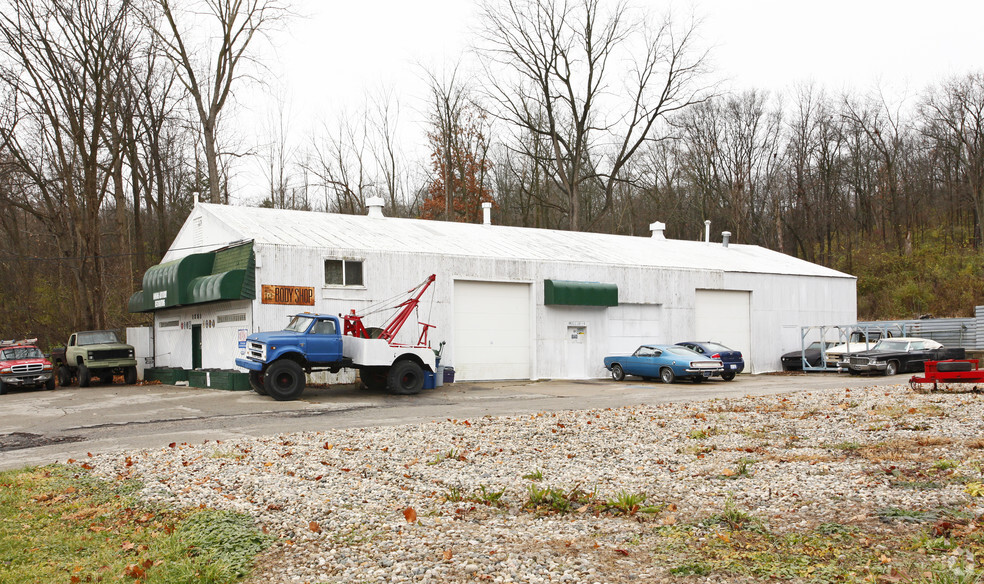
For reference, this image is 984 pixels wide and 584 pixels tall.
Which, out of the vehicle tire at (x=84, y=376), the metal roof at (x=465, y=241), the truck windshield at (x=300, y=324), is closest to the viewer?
A: the truck windshield at (x=300, y=324)

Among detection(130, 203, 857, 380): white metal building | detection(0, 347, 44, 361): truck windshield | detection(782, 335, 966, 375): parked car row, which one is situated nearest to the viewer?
detection(130, 203, 857, 380): white metal building

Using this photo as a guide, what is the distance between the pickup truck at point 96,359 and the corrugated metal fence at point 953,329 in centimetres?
3022

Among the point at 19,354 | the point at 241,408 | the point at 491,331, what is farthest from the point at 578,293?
the point at 19,354

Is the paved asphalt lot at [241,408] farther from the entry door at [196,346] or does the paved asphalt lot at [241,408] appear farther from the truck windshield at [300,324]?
the truck windshield at [300,324]

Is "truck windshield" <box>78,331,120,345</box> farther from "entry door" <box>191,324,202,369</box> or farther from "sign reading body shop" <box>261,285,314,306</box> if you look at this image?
"sign reading body shop" <box>261,285,314,306</box>

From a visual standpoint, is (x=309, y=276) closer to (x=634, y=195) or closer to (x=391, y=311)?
(x=391, y=311)

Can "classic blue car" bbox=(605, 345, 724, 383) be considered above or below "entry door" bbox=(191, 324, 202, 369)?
below

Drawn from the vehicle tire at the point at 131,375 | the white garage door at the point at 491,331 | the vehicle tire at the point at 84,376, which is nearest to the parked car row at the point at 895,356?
the white garage door at the point at 491,331

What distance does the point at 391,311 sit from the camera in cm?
2536

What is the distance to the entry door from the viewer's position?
27.3 m

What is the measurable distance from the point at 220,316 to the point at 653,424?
1671 cm

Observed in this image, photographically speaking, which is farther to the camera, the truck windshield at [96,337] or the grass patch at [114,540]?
the truck windshield at [96,337]

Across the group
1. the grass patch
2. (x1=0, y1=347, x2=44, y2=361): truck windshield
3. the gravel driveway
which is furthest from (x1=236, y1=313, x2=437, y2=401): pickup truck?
the grass patch

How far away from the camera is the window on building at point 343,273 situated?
2463 cm
